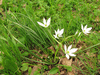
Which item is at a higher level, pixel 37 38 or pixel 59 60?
pixel 37 38

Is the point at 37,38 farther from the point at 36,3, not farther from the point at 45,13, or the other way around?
the point at 36,3

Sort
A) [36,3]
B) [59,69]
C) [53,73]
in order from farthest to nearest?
[36,3] → [59,69] → [53,73]

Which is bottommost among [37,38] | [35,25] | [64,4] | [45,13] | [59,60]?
[59,60]

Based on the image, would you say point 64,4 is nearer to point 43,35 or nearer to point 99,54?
point 43,35

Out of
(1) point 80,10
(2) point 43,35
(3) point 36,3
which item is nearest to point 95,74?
(2) point 43,35

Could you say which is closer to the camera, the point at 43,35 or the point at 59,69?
the point at 59,69

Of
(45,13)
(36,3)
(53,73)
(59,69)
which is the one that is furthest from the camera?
(36,3)

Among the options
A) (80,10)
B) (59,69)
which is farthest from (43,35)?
(80,10)
